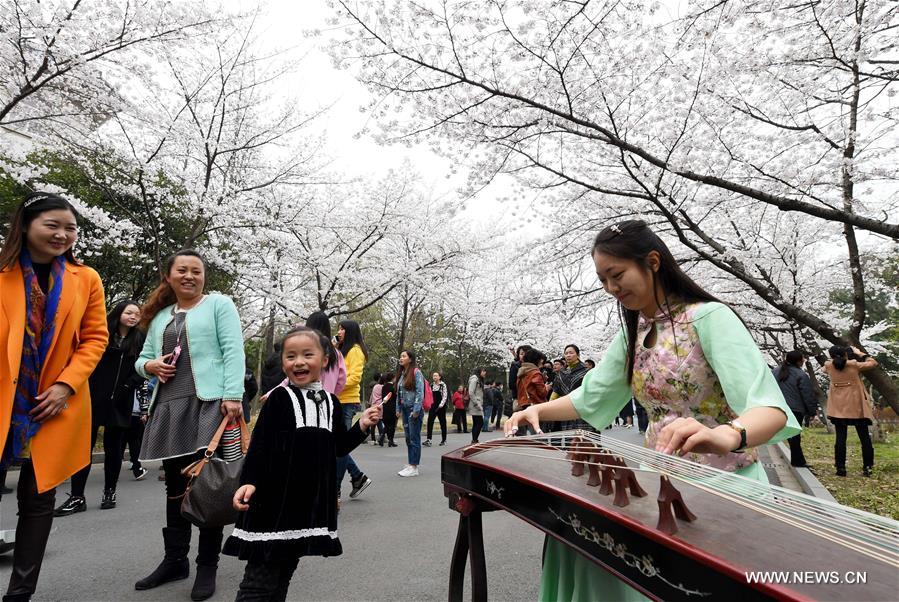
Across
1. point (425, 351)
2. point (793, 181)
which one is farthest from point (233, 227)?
point (425, 351)

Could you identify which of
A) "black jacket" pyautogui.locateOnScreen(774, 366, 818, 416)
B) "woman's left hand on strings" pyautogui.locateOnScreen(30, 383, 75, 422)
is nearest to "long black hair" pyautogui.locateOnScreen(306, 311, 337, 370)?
"woman's left hand on strings" pyautogui.locateOnScreen(30, 383, 75, 422)

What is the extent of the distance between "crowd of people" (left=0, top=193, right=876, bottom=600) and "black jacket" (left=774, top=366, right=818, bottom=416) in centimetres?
720

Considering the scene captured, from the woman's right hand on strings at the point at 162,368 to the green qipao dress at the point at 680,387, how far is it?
86.7 inches

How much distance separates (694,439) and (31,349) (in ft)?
8.77

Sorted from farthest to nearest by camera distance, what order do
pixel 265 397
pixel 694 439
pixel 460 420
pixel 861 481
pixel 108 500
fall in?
pixel 460 420, pixel 861 481, pixel 108 500, pixel 265 397, pixel 694 439

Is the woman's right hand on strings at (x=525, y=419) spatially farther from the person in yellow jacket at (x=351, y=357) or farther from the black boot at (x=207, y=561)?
the person in yellow jacket at (x=351, y=357)

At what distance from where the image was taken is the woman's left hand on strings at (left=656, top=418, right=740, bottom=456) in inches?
47.1

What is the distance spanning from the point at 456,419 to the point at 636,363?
14716 millimetres

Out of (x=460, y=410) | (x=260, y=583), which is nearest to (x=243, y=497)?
(x=260, y=583)

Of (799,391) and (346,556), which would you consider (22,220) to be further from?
(799,391)

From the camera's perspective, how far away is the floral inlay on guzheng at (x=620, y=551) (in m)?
0.97

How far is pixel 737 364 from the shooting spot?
1.54 metres

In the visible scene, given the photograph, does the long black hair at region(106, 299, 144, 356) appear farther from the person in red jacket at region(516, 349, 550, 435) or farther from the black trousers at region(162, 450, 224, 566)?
the person in red jacket at region(516, 349, 550, 435)

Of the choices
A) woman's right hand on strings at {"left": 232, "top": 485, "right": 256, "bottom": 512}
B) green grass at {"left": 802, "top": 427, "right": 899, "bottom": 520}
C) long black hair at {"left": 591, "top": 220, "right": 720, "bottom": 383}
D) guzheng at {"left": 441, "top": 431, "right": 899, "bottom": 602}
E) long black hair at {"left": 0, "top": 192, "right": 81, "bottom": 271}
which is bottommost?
green grass at {"left": 802, "top": 427, "right": 899, "bottom": 520}
